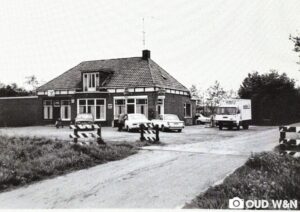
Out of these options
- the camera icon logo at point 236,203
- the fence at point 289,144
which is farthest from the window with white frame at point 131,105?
the camera icon logo at point 236,203

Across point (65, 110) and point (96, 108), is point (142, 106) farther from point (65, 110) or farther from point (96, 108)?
point (65, 110)

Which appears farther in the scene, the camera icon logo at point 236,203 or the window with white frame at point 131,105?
the window with white frame at point 131,105

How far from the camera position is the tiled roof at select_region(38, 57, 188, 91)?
33.9m

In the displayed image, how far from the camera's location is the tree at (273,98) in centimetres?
3631

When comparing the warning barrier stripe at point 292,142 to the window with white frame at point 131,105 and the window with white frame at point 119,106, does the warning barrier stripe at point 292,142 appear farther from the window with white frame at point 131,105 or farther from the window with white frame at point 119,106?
the window with white frame at point 119,106

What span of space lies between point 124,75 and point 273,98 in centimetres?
1435

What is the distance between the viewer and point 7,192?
8.33 metres

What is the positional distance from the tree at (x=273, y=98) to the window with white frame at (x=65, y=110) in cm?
1764

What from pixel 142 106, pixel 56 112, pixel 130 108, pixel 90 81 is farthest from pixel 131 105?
pixel 56 112

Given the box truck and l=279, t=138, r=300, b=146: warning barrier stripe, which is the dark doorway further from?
l=279, t=138, r=300, b=146: warning barrier stripe

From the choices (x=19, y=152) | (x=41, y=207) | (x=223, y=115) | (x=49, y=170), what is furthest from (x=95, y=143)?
(x=223, y=115)

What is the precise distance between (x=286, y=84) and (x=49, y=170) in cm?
3349

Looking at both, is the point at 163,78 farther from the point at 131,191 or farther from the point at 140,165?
the point at 131,191

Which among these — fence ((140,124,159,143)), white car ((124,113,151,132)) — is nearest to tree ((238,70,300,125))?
white car ((124,113,151,132))
